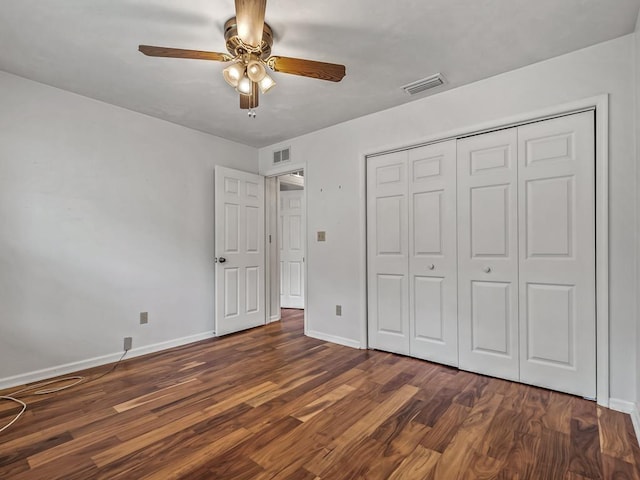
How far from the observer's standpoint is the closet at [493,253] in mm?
2369

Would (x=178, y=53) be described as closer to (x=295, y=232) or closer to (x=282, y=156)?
(x=282, y=156)

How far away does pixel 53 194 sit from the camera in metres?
2.84

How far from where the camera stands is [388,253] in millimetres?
3377

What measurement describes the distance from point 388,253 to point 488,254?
3.12ft

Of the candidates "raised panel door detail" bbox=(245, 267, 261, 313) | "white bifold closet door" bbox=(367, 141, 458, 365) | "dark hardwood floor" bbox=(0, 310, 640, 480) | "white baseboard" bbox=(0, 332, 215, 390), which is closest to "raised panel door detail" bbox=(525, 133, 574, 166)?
"white bifold closet door" bbox=(367, 141, 458, 365)

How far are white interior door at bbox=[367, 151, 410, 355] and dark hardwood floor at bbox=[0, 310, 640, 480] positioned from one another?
51cm

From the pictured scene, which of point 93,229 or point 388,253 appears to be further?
point 388,253

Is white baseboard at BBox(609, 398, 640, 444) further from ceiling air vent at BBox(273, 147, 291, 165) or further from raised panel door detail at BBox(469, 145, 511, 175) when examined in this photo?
ceiling air vent at BBox(273, 147, 291, 165)

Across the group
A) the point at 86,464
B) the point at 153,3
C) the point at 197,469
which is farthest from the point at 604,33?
the point at 86,464

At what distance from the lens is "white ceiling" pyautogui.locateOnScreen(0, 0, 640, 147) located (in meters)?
1.91

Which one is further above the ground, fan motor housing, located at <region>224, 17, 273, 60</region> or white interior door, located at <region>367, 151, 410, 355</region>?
fan motor housing, located at <region>224, 17, 273, 60</region>

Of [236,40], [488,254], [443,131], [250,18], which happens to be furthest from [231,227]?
[488,254]

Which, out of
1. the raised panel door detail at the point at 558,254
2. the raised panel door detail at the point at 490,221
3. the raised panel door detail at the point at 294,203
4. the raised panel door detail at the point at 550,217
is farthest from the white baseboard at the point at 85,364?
the raised panel door detail at the point at 550,217

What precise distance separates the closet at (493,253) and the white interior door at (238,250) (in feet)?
5.48
